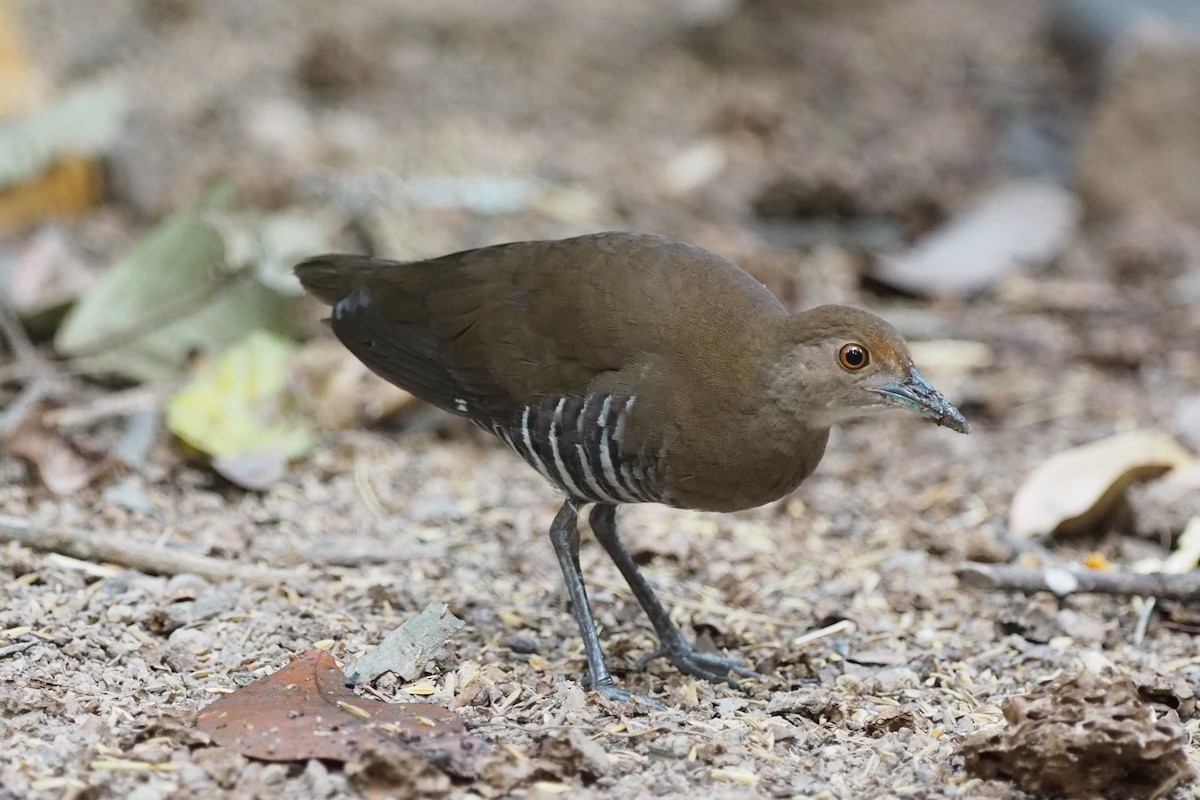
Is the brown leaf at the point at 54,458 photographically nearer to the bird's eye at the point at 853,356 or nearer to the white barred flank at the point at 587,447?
the white barred flank at the point at 587,447

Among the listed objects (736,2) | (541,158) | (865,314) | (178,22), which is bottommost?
(865,314)

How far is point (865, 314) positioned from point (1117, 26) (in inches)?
301

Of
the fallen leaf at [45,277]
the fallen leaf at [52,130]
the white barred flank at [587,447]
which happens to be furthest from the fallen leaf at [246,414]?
the fallen leaf at [52,130]

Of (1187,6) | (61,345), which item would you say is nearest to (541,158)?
(61,345)

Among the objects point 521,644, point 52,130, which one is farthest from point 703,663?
point 52,130

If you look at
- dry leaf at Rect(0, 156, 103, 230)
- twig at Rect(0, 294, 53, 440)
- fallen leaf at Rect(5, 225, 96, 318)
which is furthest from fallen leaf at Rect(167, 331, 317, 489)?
dry leaf at Rect(0, 156, 103, 230)

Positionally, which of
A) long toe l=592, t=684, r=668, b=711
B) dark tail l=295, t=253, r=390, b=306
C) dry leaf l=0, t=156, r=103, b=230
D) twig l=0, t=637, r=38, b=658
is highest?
dry leaf l=0, t=156, r=103, b=230

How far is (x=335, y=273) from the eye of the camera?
486cm

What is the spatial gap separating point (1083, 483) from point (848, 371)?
188 centimetres

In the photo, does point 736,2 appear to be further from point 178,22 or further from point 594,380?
point 594,380

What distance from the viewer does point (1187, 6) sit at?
1041 cm

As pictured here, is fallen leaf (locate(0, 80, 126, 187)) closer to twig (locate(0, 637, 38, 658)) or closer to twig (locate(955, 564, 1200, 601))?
twig (locate(0, 637, 38, 658))

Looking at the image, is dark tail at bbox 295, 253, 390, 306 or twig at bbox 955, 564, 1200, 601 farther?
dark tail at bbox 295, 253, 390, 306

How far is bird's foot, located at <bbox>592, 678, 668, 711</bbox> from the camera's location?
159 inches
